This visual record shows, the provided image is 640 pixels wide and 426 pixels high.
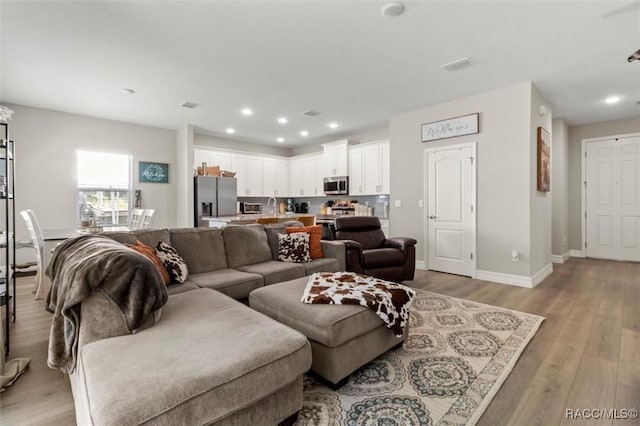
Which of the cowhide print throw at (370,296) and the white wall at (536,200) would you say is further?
the white wall at (536,200)

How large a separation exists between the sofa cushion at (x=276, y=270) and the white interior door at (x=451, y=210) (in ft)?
8.73

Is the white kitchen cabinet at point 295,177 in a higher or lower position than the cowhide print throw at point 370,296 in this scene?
higher

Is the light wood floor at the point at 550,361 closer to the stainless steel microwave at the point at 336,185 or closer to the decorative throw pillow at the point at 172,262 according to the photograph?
the decorative throw pillow at the point at 172,262

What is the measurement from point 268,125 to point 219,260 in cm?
368

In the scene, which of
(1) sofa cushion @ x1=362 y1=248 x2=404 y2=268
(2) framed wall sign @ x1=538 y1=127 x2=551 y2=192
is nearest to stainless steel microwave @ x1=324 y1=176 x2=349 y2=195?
(1) sofa cushion @ x1=362 y1=248 x2=404 y2=268

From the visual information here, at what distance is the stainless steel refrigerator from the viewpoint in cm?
614

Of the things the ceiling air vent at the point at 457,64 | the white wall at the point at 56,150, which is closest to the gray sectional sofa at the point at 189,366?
the ceiling air vent at the point at 457,64

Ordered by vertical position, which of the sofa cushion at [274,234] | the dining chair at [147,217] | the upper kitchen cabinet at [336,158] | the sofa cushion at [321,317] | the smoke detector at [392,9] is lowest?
the sofa cushion at [321,317]

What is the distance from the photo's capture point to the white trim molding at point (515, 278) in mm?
4039

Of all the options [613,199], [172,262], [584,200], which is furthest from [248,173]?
[613,199]

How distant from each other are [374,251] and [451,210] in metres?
1.68

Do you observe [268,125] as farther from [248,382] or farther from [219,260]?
[248,382]

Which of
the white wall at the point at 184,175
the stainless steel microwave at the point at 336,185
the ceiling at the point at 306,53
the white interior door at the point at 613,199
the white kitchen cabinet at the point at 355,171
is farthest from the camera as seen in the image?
the stainless steel microwave at the point at 336,185

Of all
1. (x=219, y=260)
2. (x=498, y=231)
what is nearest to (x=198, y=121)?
(x=219, y=260)
